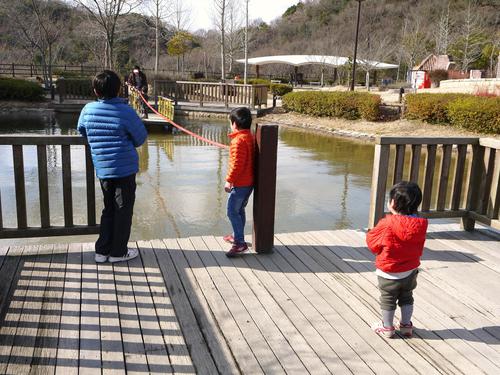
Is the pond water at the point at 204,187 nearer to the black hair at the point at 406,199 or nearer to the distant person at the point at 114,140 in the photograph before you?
the distant person at the point at 114,140

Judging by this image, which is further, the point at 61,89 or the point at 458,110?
the point at 61,89

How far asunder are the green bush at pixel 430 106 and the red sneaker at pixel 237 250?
40.8 ft

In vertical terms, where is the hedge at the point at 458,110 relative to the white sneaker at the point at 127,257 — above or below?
above

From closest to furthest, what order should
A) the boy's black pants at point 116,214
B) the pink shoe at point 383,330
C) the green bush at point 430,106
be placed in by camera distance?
1. the pink shoe at point 383,330
2. the boy's black pants at point 116,214
3. the green bush at point 430,106

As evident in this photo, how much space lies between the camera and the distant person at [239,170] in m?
3.62

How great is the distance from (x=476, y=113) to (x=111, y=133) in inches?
481

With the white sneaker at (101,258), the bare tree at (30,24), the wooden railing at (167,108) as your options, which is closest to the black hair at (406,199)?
the white sneaker at (101,258)

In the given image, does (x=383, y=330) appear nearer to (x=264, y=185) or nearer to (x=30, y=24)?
(x=264, y=185)

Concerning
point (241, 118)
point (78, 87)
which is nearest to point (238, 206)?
point (241, 118)

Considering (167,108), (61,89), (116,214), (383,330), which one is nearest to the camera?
(383,330)

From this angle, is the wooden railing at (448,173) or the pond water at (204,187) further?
the pond water at (204,187)

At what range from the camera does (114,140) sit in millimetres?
3312

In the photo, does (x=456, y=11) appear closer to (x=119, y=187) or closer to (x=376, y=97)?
(x=376, y=97)

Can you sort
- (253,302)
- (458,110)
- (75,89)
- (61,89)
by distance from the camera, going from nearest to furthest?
(253,302), (458,110), (61,89), (75,89)
